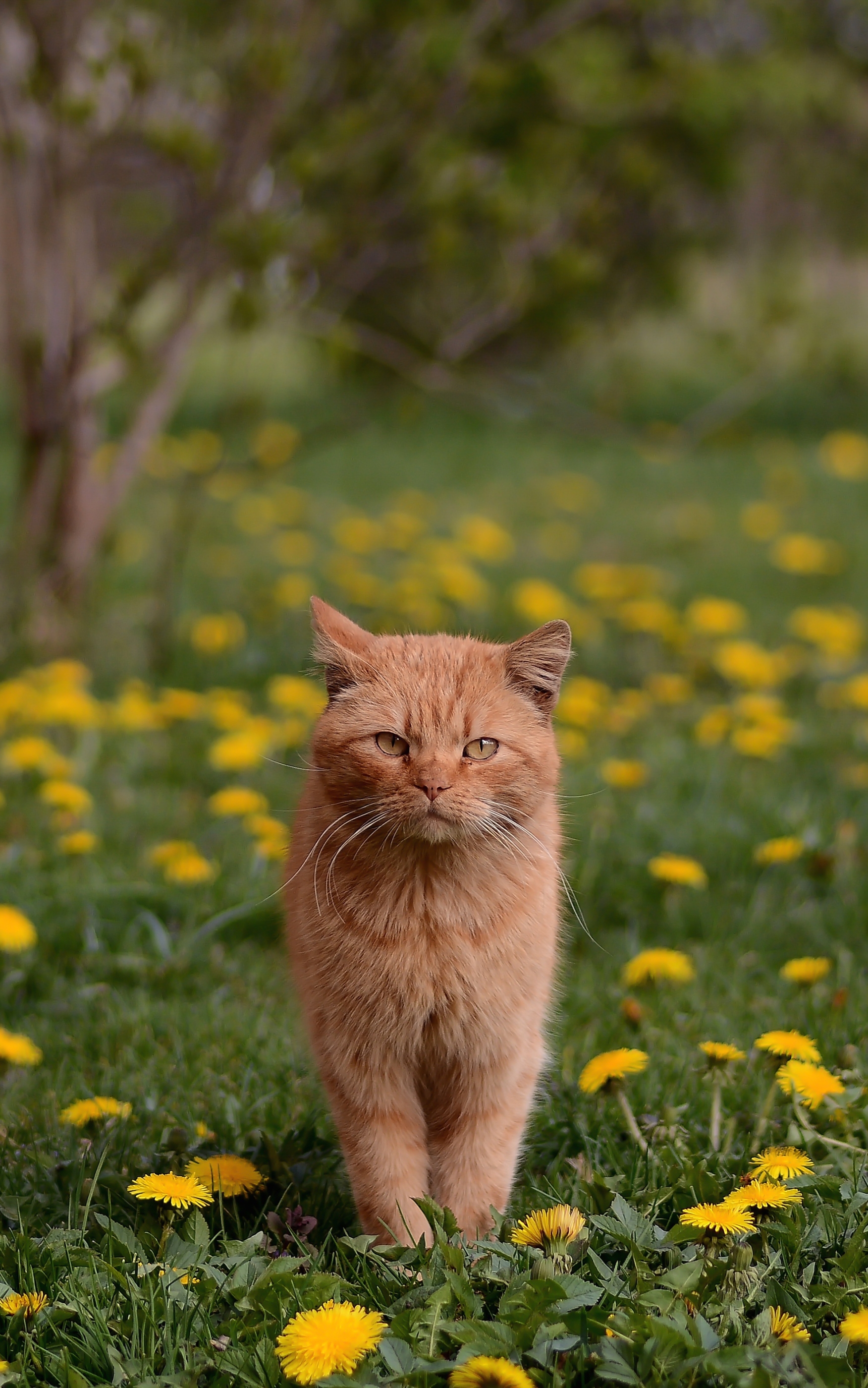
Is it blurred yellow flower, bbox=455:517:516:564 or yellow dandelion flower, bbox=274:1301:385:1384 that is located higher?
blurred yellow flower, bbox=455:517:516:564

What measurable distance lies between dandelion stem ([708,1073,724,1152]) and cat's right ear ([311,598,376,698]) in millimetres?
951

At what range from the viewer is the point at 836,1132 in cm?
234

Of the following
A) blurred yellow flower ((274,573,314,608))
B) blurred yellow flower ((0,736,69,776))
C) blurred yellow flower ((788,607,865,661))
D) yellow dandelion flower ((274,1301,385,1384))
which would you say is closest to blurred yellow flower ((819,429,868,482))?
blurred yellow flower ((788,607,865,661))

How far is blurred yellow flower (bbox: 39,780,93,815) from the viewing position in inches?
134

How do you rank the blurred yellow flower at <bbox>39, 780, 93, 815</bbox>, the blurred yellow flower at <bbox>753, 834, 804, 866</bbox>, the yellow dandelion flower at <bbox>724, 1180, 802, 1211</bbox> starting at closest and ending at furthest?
the yellow dandelion flower at <bbox>724, 1180, 802, 1211</bbox>
the blurred yellow flower at <bbox>753, 834, 804, 866</bbox>
the blurred yellow flower at <bbox>39, 780, 93, 815</bbox>

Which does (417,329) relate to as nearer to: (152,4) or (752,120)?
(752,120)

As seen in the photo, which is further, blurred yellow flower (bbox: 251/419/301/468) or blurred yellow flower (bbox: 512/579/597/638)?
blurred yellow flower (bbox: 251/419/301/468)

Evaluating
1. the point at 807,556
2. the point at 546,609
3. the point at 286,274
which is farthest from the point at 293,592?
the point at 807,556

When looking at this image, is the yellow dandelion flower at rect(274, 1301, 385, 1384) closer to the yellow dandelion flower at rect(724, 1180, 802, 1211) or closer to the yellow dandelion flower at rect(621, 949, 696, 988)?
the yellow dandelion flower at rect(724, 1180, 802, 1211)

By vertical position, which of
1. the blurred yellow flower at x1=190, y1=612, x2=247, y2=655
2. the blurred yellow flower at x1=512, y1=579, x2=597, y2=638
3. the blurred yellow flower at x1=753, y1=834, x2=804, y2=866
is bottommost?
the blurred yellow flower at x1=753, y1=834, x2=804, y2=866

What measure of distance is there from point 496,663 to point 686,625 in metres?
3.40

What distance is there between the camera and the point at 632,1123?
2271 mm

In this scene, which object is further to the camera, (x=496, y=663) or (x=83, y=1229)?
(x=496, y=663)

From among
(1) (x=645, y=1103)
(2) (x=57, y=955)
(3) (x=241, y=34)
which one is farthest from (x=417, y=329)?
(1) (x=645, y=1103)
